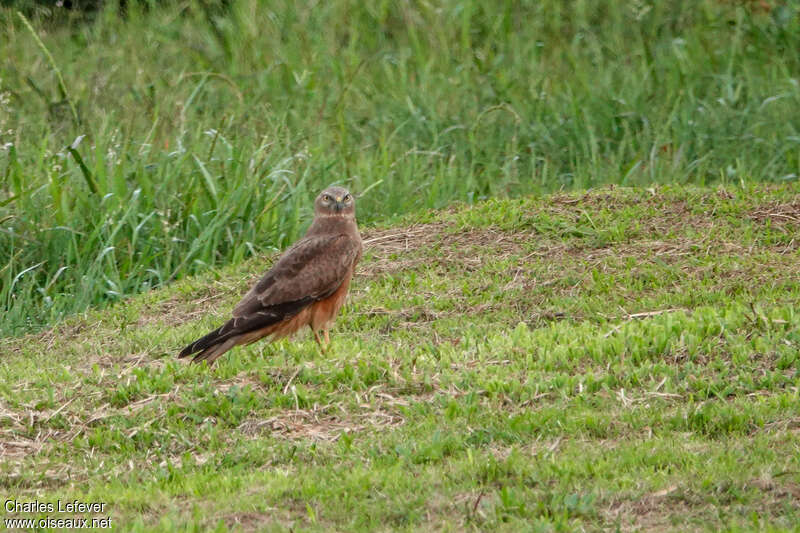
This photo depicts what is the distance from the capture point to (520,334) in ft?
22.9

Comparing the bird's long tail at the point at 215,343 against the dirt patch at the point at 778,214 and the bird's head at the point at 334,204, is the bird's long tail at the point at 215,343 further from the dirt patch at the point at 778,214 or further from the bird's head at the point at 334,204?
the dirt patch at the point at 778,214

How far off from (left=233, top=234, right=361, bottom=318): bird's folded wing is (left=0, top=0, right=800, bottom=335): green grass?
2.26m

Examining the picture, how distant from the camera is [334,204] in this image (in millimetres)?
7602

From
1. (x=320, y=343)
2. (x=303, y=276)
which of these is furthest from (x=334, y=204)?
(x=320, y=343)

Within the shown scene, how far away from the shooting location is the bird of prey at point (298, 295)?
21.5 ft

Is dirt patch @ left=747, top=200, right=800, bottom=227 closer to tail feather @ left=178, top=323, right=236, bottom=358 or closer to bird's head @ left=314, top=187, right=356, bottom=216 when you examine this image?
bird's head @ left=314, top=187, right=356, bottom=216

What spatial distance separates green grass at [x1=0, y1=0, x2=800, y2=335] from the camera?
9344mm

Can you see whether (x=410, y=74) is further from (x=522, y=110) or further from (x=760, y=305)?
(x=760, y=305)

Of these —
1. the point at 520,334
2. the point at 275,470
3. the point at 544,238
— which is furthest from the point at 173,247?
the point at 275,470

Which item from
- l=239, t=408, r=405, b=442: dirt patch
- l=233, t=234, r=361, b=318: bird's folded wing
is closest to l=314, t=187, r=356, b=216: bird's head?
l=233, t=234, r=361, b=318: bird's folded wing

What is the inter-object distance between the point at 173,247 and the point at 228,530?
194 inches

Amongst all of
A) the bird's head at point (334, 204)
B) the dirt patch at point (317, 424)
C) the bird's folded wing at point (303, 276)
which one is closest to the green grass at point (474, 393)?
the dirt patch at point (317, 424)

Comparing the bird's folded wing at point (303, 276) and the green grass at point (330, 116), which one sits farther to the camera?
the green grass at point (330, 116)

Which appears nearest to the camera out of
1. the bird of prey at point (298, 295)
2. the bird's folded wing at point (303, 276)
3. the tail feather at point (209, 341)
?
the tail feather at point (209, 341)
